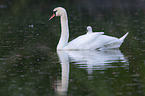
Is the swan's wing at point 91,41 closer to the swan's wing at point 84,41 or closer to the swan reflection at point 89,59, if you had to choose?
the swan's wing at point 84,41

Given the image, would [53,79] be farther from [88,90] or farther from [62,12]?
[62,12]

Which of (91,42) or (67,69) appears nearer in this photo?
(67,69)

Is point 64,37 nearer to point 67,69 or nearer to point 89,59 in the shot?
Result: point 89,59

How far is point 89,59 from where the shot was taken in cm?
1333

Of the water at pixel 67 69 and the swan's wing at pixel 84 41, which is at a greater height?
the swan's wing at pixel 84 41

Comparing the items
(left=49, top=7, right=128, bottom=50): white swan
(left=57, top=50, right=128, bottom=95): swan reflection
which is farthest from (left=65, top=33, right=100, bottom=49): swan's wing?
(left=57, top=50, right=128, bottom=95): swan reflection

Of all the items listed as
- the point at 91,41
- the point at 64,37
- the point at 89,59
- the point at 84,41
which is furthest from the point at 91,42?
the point at 89,59

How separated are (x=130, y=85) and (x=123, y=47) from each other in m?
6.41

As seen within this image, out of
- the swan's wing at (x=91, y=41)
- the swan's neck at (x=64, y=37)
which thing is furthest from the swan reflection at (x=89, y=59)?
the swan's neck at (x=64, y=37)

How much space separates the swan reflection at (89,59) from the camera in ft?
37.5

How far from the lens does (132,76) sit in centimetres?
1062

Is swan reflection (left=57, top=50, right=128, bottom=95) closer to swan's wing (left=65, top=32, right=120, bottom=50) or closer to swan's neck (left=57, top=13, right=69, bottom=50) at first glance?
swan's wing (left=65, top=32, right=120, bottom=50)

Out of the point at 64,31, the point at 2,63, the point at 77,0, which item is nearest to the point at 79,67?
the point at 2,63

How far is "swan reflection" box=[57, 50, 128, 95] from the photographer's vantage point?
37.5 ft
